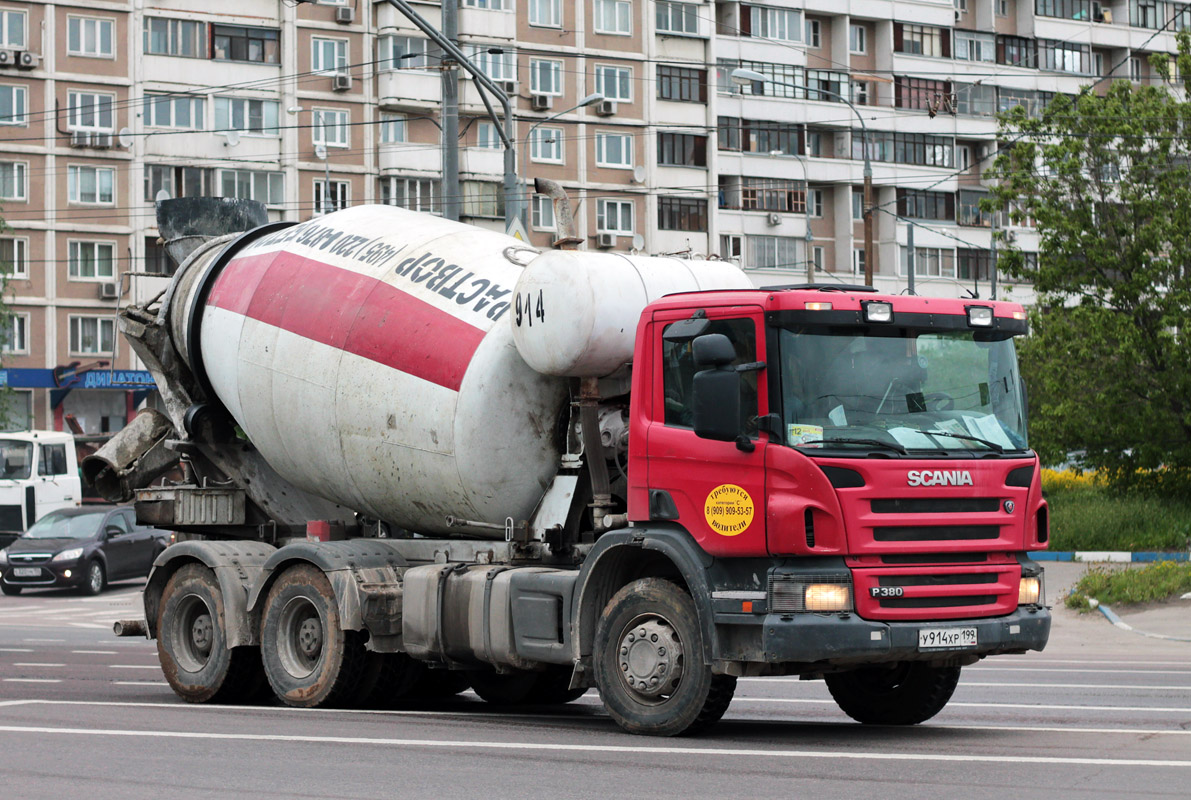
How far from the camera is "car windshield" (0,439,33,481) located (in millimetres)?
40844

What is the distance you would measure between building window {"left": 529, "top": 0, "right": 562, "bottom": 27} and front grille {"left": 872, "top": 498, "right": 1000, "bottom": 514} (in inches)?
2314

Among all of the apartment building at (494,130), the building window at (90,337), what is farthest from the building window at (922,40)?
the building window at (90,337)

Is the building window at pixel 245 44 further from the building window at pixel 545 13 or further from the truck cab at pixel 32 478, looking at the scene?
the truck cab at pixel 32 478

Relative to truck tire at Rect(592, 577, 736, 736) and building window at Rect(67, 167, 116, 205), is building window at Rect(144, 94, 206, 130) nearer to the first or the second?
building window at Rect(67, 167, 116, 205)

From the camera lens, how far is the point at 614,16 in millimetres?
69875

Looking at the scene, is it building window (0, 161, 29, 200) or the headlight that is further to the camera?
building window (0, 161, 29, 200)

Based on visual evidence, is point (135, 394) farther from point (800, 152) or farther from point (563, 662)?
point (563, 662)

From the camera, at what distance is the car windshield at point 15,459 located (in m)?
40.8

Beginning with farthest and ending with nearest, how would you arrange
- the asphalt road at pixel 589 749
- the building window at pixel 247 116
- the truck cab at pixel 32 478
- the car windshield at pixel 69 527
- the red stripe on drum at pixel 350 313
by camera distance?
the building window at pixel 247 116 → the truck cab at pixel 32 478 → the car windshield at pixel 69 527 → the red stripe on drum at pixel 350 313 → the asphalt road at pixel 589 749

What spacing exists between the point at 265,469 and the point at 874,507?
6.90 m

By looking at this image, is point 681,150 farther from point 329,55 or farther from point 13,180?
point 13,180

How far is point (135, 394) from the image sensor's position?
6344 cm

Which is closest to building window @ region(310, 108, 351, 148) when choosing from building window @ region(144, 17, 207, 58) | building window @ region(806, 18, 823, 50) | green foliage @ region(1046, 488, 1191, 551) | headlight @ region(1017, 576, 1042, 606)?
building window @ region(144, 17, 207, 58)

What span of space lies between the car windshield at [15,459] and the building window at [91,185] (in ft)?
75.1
